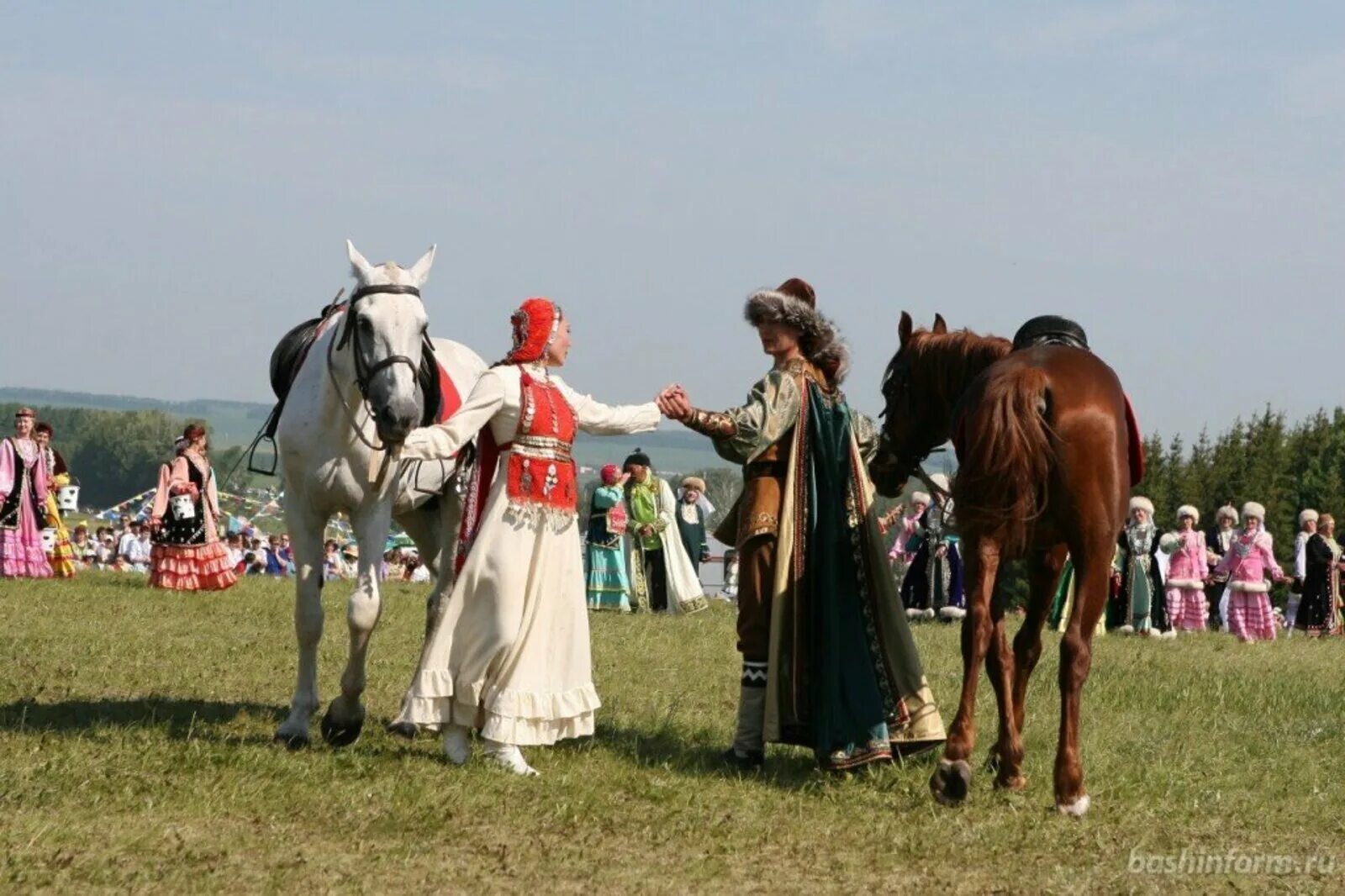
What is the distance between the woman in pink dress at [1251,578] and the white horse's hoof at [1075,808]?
14413 millimetres

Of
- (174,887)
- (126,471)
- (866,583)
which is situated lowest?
(174,887)

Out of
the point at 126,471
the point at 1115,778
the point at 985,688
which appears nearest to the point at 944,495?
the point at 1115,778

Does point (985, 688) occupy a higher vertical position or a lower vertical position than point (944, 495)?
lower

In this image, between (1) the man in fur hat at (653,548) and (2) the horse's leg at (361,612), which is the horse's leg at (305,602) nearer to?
(2) the horse's leg at (361,612)

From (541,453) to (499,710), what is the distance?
111cm

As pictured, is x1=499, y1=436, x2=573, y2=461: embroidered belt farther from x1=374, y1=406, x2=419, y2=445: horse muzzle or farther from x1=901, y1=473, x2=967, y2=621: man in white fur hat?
x1=901, y1=473, x2=967, y2=621: man in white fur hat

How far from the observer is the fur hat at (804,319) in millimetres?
8250

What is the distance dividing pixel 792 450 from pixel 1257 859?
2.63 meters

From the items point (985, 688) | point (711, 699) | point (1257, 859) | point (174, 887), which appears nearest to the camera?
point (174, 887)

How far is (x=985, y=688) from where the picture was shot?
37.3 ft

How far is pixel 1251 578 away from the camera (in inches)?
859

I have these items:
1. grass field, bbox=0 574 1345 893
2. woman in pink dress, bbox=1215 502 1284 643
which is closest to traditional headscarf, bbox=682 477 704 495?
woman in pink dress, bbox=1215 502 1284 643

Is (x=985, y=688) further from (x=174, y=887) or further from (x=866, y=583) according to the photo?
(x=174, y=887)

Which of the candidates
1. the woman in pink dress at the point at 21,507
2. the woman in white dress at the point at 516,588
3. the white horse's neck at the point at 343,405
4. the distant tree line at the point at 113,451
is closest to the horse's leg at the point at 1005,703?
the woman in white dress at the point at 516,588
